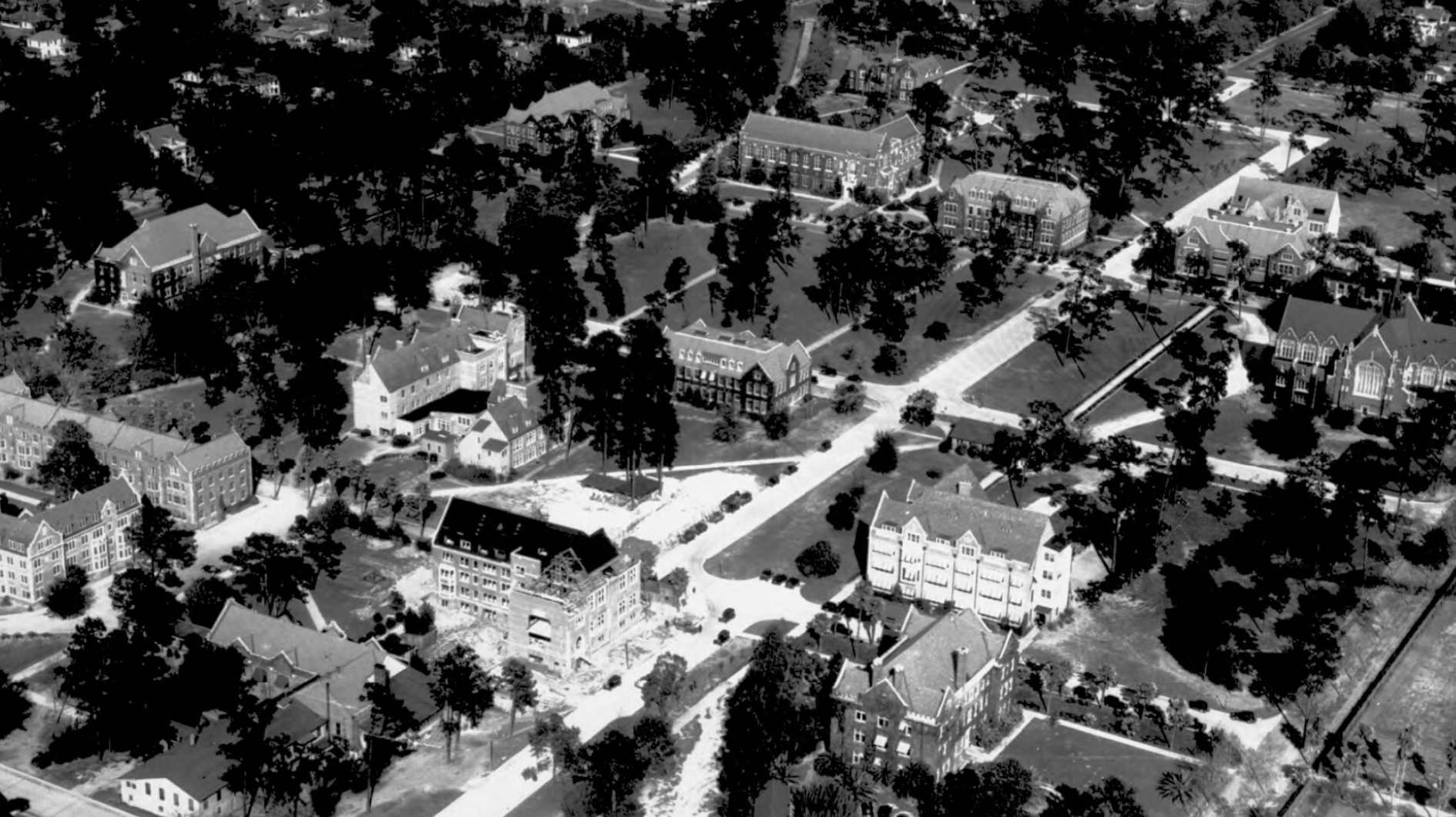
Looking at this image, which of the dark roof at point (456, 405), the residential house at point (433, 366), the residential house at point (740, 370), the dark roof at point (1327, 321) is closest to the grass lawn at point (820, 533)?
the residential house at point (740, 370)

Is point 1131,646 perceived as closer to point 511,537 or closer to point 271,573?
point 511,537

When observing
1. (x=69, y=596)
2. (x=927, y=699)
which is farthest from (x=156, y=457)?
(x=927, y=699)

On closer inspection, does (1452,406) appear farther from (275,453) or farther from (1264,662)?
(275,453)

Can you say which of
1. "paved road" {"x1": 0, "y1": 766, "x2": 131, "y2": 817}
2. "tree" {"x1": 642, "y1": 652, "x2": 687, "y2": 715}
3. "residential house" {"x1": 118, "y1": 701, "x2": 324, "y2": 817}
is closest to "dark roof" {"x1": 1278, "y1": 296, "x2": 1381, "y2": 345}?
"tree" {"x1": 642, "y1": 652, "x2": 687, "y2": 715}

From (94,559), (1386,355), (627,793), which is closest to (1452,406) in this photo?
(1386,355)

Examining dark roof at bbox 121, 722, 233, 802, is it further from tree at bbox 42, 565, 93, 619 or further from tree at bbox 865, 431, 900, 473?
tree at bbox 865, 431, 900, 473

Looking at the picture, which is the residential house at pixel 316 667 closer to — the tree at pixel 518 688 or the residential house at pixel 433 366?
the tree at pixel 518 688
